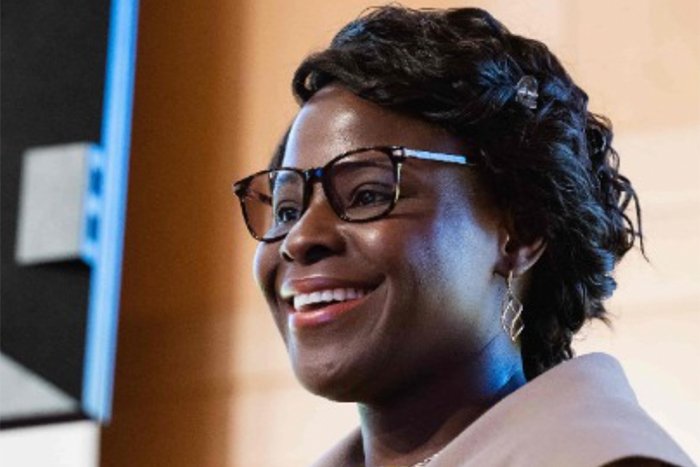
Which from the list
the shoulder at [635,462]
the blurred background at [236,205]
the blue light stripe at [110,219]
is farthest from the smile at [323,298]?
the blue light stripe at [110,219]

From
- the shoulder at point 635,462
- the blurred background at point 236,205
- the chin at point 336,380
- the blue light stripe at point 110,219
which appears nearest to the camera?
the shoulder at point 635,462

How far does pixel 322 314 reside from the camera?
3.77ft

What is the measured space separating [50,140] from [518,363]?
1.02 m

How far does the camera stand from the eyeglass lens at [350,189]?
1161 millimetres

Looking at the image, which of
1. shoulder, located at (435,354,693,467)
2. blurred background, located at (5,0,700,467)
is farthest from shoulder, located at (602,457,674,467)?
blurred background, located at (5,0,700,467)

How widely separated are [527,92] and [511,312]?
0.52ft

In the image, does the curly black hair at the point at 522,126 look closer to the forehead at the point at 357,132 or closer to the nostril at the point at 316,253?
the forehead at the point at 357,132

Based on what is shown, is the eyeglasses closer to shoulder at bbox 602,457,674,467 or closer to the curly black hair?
the curly black hair

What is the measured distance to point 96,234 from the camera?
2053 mm

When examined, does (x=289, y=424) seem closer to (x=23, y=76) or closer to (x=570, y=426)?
(x=23, y=76)

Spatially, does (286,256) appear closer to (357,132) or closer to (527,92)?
(357,132)

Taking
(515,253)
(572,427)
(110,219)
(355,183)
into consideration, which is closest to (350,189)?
(355,183)

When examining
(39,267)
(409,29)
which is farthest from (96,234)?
(409,29)

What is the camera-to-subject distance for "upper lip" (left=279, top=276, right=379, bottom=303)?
1.14 m
